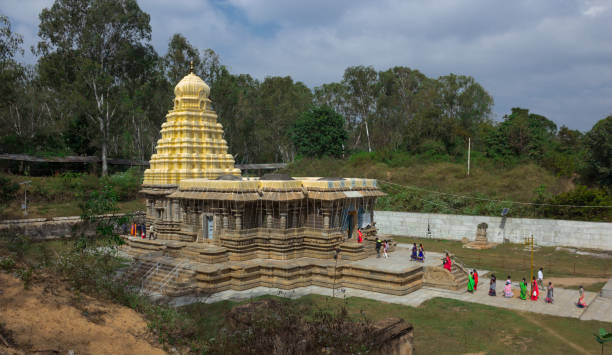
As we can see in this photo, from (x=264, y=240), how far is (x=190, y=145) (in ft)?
28.0

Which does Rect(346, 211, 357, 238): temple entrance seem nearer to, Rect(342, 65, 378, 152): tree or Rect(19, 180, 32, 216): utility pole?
Rect(19, 180, 32, 216): utility pole

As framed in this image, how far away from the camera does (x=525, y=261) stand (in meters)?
22.2

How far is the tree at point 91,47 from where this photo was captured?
38.2m

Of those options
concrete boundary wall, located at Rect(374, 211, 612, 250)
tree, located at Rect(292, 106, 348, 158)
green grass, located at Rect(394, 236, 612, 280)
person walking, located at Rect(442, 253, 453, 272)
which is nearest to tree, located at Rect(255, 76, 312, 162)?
tree, located at Rect(292, 106, 348, 158)

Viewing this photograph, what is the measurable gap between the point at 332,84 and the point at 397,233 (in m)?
33.2

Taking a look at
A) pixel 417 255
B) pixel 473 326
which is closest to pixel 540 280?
pixel 417 255

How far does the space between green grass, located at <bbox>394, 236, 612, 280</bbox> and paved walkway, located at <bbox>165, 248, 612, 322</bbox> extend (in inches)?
112

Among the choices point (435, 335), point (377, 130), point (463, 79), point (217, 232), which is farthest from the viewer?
point (377, 130)

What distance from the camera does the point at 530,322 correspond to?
44.7 feet

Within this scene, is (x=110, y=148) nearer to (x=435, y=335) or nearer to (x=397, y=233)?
(x=397, y=233)

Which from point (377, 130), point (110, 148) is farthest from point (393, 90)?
point (110, 148)

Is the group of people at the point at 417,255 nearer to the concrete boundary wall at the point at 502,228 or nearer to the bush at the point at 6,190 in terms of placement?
the concrete boundary wall at the point at 502,228

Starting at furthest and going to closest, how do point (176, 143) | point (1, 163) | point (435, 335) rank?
point (1, 163), point (176, 143), point (435, 335)

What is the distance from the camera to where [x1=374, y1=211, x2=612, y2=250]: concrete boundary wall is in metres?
23.9
